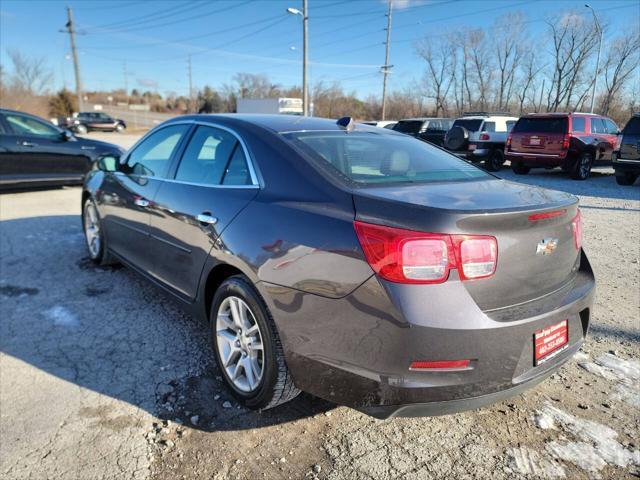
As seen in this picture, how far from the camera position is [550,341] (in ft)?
7.02

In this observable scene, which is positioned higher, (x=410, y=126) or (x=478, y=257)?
(x=410, y=126)

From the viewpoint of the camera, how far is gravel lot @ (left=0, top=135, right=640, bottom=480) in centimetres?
218

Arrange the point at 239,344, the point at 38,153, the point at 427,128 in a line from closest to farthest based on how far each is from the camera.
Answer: the point at 239,344 → the point at 38,153 → the point at 427,128

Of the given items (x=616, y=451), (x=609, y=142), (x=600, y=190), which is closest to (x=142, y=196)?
(x=616, y=451)

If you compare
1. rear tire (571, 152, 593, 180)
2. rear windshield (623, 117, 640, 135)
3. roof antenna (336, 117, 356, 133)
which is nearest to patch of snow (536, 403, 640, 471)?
roof antenna (336, 117, 356, 133)

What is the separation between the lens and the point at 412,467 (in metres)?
2.17

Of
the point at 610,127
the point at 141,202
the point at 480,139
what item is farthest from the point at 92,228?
the point at 610,127

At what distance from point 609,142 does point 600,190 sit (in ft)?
11.2

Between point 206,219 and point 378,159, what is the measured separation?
1.10 meters

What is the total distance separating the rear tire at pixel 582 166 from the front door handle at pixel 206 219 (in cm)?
1261

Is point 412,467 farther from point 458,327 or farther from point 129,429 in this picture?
point 129,429

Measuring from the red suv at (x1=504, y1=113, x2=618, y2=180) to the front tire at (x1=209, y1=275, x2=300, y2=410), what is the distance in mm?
12323

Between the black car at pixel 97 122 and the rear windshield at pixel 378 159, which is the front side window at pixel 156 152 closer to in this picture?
the rear windshield at pixel 378 159

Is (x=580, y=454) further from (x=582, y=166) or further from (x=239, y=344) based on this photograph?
(x=582, y=166)
